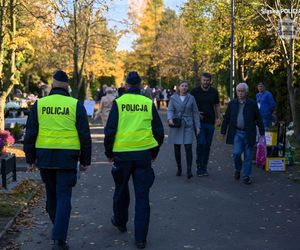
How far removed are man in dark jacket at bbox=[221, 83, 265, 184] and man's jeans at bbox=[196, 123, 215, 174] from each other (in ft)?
2.11

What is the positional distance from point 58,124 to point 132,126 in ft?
2.70

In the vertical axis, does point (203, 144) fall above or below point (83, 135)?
below

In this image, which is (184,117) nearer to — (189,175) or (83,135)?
(189,175)

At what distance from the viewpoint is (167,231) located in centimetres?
667

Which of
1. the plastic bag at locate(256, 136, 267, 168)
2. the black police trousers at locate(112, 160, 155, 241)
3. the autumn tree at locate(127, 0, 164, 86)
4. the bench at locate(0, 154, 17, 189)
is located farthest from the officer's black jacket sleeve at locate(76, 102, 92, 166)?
the autumn tree at locate(127, 0, 164, 86)

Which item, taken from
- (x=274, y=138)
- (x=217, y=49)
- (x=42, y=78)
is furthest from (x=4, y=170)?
(x=42, y=78)

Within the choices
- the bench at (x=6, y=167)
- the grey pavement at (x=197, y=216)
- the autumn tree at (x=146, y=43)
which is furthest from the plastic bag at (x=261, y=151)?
the autumn tree at (x=146, y=43)

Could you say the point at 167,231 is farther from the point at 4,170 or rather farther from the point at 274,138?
the point at 274,138

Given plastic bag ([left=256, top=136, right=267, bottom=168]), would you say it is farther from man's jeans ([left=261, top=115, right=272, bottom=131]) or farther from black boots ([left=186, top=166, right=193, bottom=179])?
man's jeans ([left=261, top=115, right=272, bottom=131])

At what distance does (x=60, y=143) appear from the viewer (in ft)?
19.1

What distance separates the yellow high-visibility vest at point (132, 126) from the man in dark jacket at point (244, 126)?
13.6 feet

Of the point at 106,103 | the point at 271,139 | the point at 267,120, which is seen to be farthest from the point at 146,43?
the point at 271,139

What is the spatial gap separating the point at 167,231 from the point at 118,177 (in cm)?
96

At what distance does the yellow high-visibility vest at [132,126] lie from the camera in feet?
20.1
